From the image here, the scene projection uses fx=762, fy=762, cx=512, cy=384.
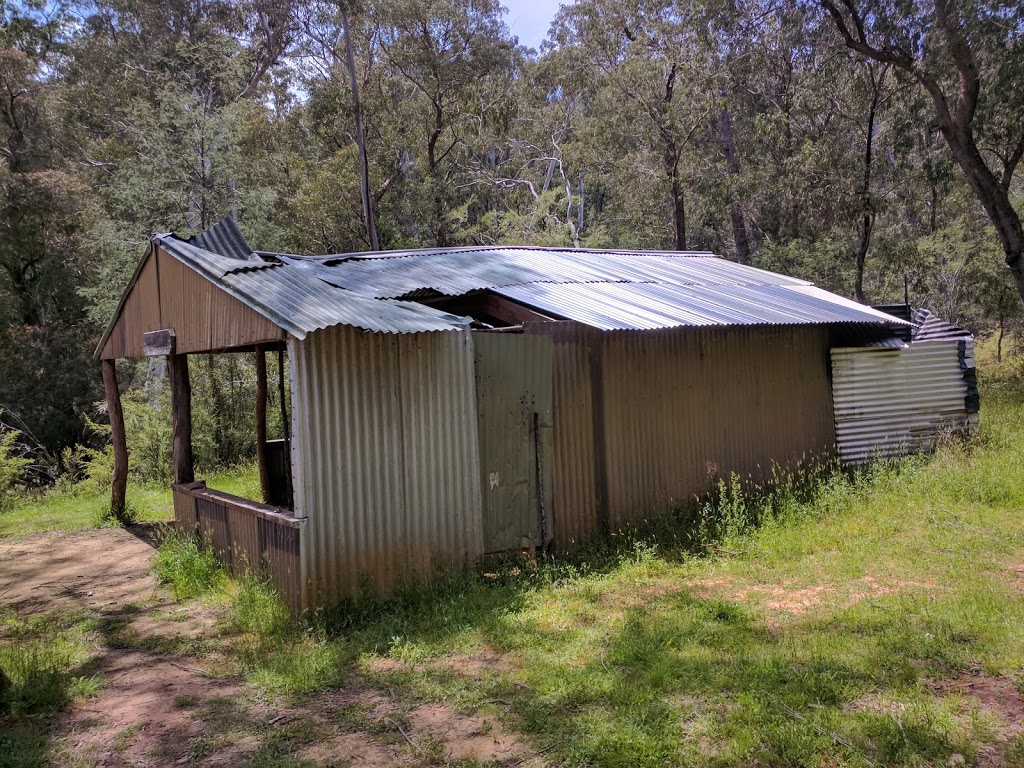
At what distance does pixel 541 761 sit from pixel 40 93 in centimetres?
2735

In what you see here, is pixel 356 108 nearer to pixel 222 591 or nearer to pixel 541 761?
pixel 222 591

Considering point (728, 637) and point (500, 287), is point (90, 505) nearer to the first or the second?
point (500, 287)

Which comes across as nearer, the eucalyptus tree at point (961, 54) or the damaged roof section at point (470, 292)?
the damaged roof section at point (470, 292)

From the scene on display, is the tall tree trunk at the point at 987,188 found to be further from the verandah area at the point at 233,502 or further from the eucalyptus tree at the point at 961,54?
the verandah area at the point at 233,502

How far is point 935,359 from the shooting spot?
979cm

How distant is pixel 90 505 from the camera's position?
1219cm

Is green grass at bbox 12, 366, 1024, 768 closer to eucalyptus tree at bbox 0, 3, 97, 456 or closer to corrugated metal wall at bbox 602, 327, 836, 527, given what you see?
corrugated metal wall at bbox 602, 327, 836, 527

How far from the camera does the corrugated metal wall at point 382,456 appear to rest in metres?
5.45

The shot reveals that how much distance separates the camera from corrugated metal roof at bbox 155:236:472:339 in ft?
17.3

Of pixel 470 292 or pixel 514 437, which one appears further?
pixel 470 292

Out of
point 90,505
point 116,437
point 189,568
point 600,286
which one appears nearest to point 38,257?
point 90,505

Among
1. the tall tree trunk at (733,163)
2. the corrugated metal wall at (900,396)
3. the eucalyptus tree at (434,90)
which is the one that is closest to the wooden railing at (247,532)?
the corrugated metal wall at (900,396)

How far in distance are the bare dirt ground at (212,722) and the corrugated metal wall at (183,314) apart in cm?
235

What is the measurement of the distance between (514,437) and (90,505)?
8.95 metres
